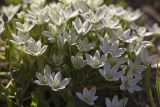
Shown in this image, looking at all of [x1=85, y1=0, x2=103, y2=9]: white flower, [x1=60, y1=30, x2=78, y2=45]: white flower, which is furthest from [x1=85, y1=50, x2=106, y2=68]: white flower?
[x1=85, y1=0, x2=103, y2=9]: white flower

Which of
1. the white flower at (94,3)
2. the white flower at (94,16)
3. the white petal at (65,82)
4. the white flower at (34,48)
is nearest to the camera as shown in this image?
the white petal at (65,82)

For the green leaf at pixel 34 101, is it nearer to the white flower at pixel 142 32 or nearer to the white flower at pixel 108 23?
the white flower at pixel 108 23

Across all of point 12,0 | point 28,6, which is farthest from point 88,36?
point 12,0

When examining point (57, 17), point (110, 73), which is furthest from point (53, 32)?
point (110, 73)

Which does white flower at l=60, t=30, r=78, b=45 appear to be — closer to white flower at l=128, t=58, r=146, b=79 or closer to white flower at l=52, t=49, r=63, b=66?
white flower at l=52, t=49, r=63, b=66

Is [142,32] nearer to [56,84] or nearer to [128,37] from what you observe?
[128,37]

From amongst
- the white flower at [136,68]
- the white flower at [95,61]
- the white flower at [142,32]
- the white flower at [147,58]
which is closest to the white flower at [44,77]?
the white flower at [95,61]

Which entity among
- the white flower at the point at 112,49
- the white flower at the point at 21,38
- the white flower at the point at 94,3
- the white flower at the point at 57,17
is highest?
the white flower at the point at 57,17
